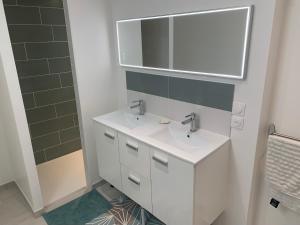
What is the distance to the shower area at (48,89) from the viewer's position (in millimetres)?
2535

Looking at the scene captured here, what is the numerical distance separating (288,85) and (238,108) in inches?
12.8

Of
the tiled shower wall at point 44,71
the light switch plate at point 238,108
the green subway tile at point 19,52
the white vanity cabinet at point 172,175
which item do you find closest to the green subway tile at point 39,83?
the tiled shower wall at point 44,71

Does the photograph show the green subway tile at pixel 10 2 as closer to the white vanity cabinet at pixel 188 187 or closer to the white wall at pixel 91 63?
the white wall at pixel 91 63

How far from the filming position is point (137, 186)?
191 cm

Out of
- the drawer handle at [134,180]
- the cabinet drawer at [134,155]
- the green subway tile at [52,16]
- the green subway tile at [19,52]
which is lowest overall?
the drawer handle at [134,180]

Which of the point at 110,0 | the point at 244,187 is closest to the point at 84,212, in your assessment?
the point at 244,187

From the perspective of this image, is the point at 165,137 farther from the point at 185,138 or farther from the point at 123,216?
the point at 123,216

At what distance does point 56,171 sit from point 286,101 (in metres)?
2.61

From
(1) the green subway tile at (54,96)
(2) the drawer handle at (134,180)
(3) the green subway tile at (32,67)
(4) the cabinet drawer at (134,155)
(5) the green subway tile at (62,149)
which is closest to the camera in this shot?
(4) the cabinet drawer at (134,155)

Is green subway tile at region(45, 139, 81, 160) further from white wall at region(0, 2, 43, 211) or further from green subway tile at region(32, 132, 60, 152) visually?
white wall at region(0, 2, 43, 211)

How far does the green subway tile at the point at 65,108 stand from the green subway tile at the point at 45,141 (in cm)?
29

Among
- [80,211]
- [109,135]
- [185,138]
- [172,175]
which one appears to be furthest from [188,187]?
[80,211]

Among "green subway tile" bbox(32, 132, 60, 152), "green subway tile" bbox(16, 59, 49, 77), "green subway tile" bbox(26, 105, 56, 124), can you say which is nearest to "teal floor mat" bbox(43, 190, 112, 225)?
"green subway tile" bbox(32, 132, 60, 152)

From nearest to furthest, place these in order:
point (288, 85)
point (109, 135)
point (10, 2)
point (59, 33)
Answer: point (288, 85) < point (109, 135) < point (10, 2) < point (59, 33)
